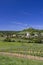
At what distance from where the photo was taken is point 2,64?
14.4 m

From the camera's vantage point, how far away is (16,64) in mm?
14617

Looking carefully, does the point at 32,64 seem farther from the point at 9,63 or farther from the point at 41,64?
the point at 9,63

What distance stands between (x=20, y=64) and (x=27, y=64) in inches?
25.7

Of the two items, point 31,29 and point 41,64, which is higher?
point 31,29

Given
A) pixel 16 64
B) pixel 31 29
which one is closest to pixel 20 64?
pixel 16 64

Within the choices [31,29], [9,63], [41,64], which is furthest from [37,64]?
[31,29]

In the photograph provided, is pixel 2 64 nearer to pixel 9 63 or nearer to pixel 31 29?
pixel 9 63

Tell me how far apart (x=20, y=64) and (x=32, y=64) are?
1.13 metres

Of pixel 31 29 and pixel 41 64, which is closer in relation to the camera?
pixel 41 64

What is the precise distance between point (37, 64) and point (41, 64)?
1.24ft

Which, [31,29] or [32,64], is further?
[31,29]

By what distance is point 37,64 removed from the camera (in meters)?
14.3

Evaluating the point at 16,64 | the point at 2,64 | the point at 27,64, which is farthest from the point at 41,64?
the point at 2,64

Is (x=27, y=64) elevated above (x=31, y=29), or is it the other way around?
(x=31, y=29)
